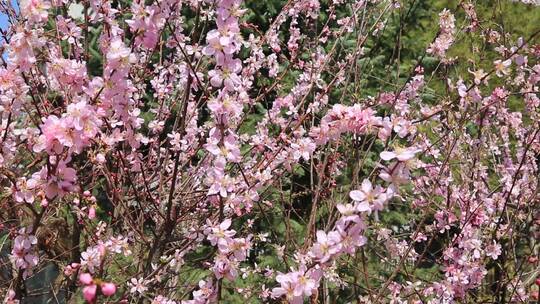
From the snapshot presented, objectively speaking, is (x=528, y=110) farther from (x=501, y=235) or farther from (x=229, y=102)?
(x=229, y=102)

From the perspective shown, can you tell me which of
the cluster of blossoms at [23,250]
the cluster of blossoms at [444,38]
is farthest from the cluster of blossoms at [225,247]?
the cluster of blossoms at [444,38]

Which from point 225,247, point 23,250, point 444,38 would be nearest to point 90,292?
point 225,247

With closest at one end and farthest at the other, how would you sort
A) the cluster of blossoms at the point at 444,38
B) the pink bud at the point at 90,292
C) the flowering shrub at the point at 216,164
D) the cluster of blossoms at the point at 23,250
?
the pink bud at the point at 90,292
the flowering shrub at the point at 216,164
the cluster of blossoms at the point at 23,250
the cluster of blossoms at the point at 444,38

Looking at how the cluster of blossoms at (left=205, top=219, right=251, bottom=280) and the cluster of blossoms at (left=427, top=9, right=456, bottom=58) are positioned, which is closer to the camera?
the cluster of blossoms at (left=205, top=219, right=251, bottom=280)

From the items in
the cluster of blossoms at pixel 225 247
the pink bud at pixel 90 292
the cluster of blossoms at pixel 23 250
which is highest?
the pink bud at pixel 90 292

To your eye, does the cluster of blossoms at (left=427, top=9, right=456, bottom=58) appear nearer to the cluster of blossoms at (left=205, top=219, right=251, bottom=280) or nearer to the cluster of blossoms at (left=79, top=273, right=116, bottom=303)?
the cluster of blossoms at (left=205, top=219, right=251, bottom=280)

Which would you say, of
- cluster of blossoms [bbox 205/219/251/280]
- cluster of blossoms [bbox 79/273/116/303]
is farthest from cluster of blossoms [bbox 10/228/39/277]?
cluster of blossoms [bbox 79/273/116/303]

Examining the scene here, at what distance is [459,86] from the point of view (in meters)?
2.86

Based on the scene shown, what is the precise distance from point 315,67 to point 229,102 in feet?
7.23

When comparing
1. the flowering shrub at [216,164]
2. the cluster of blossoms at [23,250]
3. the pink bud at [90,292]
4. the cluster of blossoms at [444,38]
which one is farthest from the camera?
the cluster of blossoms at [444,38]

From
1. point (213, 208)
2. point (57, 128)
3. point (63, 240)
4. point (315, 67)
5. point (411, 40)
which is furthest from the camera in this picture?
point (411, 40)

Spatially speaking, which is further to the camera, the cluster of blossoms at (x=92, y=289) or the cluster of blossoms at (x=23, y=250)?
the cluster of blossoms at (x=23, y=250)

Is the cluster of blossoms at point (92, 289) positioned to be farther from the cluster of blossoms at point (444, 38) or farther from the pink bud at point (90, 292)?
the cluster of blossoms at point (444, 38)

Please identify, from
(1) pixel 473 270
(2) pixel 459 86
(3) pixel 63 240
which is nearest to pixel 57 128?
(2) pixel 459 86
